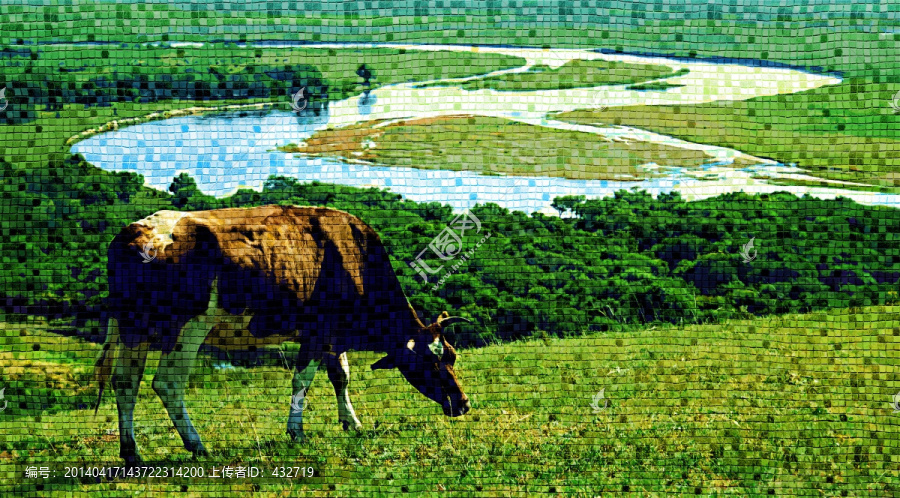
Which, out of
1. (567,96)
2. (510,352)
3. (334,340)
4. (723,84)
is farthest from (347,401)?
(723,84)

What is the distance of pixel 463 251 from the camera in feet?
20.9

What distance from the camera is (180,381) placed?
537 centimetres

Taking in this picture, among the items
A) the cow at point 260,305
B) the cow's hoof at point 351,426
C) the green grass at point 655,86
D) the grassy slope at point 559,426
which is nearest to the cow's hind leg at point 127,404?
the cow at point 260,305

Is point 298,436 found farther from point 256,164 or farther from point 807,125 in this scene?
point 807,125

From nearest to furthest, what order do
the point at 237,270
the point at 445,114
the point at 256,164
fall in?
the point at 237,270 → the point at 256,164 → the point at 445,114

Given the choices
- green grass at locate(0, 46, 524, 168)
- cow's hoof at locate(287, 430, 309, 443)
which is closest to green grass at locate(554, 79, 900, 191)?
green grass at locate(0, 46, 524, 168)

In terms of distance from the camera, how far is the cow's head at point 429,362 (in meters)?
→ 5.75

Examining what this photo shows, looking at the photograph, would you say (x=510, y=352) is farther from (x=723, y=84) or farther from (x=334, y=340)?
(x=723, y=84)

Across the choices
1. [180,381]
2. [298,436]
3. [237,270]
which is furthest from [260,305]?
[298,436]

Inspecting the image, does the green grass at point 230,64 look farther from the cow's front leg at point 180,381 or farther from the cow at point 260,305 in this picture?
the cow's front leg at point 180,381

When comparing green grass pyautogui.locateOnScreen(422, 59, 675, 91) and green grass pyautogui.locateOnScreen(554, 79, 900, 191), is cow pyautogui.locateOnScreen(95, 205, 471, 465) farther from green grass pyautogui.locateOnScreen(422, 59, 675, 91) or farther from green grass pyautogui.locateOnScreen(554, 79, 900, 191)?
green grass pyautogui.locateOnScreen(554, 79, 900, 191)

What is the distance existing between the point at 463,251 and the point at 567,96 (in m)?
1.91
